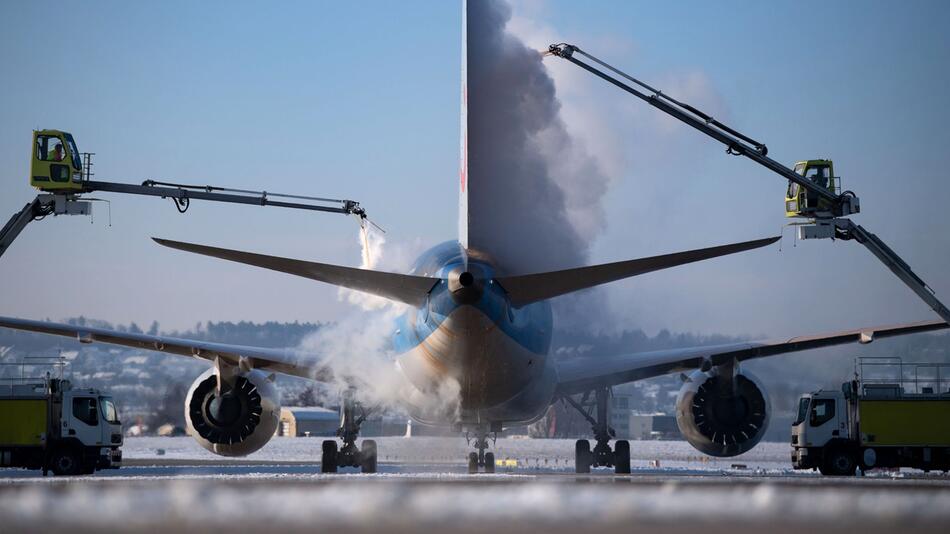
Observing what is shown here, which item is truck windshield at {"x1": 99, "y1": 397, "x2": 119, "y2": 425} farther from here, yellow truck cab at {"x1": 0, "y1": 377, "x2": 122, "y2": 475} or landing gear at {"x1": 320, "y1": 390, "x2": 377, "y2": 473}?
landing gear at {"x1": 320, "y1": 390, "x2": 377, "y2": 473}

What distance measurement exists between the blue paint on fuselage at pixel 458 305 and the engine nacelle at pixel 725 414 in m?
9.76

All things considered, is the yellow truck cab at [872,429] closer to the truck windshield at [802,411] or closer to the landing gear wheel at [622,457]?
the truck windshield at [802,411]

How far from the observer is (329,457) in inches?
1565

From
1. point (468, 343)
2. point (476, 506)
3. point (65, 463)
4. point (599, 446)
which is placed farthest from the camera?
point (599, 446)

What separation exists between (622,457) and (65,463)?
18.5m

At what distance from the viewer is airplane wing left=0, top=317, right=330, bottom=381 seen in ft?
131

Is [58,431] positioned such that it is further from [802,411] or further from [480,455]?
[802,411]

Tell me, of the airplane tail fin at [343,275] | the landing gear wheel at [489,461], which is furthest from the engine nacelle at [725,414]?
the airplane tail fin at [343,275]

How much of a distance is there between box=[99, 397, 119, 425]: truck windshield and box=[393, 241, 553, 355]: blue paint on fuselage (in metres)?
13.3

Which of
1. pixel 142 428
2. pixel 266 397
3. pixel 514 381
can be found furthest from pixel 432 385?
pixel 142 428

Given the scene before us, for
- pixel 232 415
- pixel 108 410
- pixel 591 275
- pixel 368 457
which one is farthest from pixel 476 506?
pixel 108 410

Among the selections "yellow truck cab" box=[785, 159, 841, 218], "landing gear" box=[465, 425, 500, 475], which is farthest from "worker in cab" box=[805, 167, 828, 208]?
"landing gear" box=[465, 425, 500, 475]

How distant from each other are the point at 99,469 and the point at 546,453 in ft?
118

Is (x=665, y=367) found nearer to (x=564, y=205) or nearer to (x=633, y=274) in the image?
(x=564, y=205)
